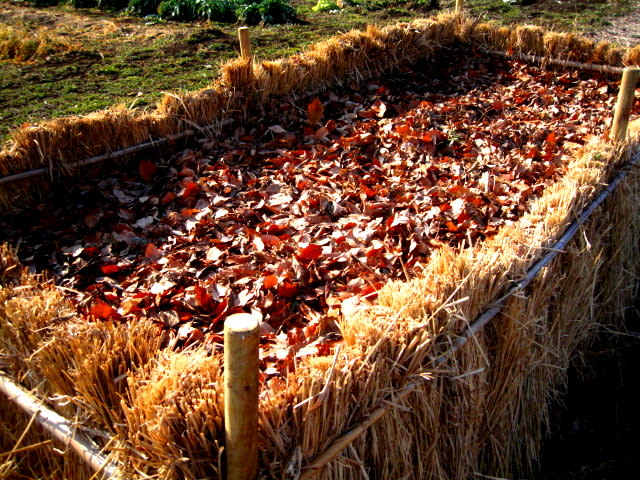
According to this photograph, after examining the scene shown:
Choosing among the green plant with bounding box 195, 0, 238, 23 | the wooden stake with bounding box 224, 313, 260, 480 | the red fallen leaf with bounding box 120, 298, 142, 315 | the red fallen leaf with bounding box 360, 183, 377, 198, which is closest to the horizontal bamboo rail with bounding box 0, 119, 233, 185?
the red fallen leaf with bounding box 120, 298, 142, 315

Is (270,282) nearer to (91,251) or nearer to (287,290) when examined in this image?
(287,290)

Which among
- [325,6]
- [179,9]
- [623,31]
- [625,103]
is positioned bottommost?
[625,103]

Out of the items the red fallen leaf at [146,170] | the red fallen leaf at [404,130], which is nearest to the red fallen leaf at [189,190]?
the red fallen leaf at [146,170]

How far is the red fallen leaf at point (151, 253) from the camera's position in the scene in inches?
129

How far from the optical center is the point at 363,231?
3363 mm

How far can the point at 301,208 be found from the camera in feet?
12.0

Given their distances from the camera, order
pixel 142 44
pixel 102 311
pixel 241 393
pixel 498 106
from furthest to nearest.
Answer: pixel 142 44 → pixel 498 106 → pixel 102 311 → pixel 241 393

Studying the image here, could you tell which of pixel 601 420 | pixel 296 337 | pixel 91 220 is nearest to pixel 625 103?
pixel 601 420

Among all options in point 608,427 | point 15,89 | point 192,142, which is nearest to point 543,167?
point 608,427

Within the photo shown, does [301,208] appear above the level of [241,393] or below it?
below

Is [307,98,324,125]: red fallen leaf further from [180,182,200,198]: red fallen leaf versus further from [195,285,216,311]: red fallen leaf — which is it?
[195,285,216,311]: red fallen leaf

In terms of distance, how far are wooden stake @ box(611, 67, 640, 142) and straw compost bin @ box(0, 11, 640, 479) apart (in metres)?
0.17

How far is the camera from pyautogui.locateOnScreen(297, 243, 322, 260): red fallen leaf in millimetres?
3152

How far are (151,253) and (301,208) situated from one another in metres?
0.96
